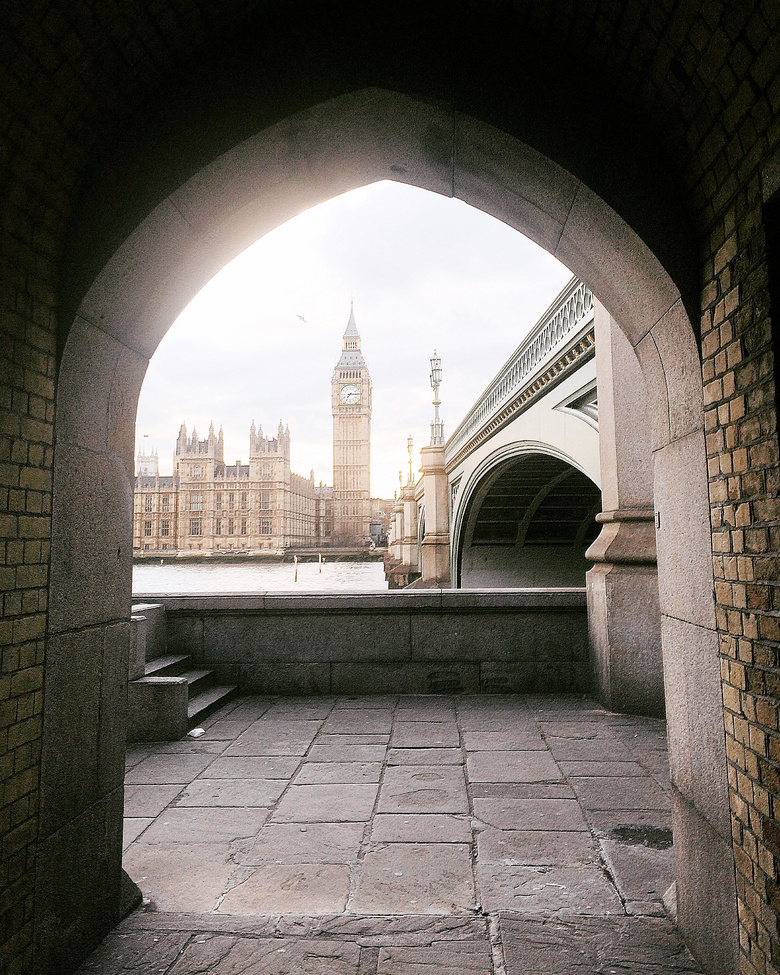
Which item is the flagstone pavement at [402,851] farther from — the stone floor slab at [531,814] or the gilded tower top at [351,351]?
the gilded tower top at [351,351]

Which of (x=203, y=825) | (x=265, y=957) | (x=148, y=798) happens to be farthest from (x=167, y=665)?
(x=265, y=957)

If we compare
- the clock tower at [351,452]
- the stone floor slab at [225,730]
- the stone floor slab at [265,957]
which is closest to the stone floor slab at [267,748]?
the stone floor slab at [225,730]

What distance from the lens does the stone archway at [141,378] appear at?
2248 mm

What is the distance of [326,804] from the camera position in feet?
11.9

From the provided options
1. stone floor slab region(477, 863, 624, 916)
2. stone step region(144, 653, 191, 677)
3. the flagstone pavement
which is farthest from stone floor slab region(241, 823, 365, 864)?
stone step region(144, 653, 191, 677)

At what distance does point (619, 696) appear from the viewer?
17.6ft

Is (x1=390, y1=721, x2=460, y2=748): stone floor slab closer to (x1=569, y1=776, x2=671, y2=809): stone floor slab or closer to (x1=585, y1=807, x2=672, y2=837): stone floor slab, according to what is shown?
(x1=569, y1=776, x2=671, y2=809): stone floor slab

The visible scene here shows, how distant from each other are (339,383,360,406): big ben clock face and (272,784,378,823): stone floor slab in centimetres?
10650

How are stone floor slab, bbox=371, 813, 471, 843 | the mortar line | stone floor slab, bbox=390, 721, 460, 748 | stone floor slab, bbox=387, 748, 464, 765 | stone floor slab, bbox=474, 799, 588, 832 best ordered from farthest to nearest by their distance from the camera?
stone floor slab, bbox=390, 721, 460, 748 < stone floor slab, bbox=387, 748, 464, 765 < stone floor slab, bbox=474, 799, 588, 832 < stone floor slab, bbox=371, 813, 471, 843 < the mortar line

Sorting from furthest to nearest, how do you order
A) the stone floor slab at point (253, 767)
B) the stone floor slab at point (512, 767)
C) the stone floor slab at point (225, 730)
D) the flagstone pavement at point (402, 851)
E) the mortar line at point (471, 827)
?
the stone floor slab at point (225, 730)
the stone floor slab at point (253, 767)
the stone floor slab at point (512, 767)
the mortar line at point (471, 827)
the flagstone pavement at point (402, 851)

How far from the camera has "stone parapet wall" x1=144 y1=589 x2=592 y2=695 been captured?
239 inches

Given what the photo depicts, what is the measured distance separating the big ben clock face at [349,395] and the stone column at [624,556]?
104 m

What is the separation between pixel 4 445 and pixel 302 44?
1815 millimetres

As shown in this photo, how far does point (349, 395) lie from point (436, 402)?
3191 inches
